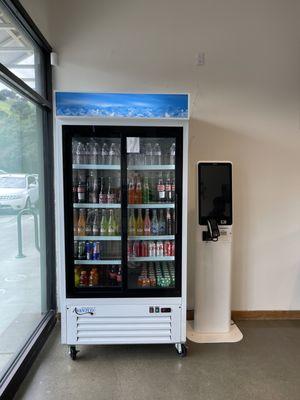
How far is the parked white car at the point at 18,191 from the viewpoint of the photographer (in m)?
2.26

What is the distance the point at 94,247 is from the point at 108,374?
39.5 inches

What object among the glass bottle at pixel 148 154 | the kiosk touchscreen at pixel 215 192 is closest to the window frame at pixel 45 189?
the glass bottle at pixel 148 154

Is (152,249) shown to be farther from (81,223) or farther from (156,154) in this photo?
(156,154)

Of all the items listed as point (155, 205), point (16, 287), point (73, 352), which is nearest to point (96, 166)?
point (155, 205)

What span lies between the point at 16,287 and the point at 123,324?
0.97 metres

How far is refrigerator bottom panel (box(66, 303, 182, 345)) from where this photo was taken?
2504 millimetres

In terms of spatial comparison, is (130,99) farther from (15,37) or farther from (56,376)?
(56,376)

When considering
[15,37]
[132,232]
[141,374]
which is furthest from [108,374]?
[15,37]

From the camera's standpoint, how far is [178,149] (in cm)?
245

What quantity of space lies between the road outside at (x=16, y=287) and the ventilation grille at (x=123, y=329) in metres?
0.54

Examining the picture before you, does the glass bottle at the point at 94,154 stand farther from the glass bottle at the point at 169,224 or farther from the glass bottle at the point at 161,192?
the glass bottle at the point at 169,224

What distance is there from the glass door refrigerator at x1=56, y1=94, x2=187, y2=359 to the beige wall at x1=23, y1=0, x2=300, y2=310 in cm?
62

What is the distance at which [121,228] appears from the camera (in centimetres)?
253

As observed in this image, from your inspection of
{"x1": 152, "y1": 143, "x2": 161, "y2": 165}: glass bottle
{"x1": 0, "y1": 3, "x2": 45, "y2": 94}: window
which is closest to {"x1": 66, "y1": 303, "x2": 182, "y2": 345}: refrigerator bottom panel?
{"x1": 152, "y1": 143, "x2": 161, "y2": 165}: glass bottle
